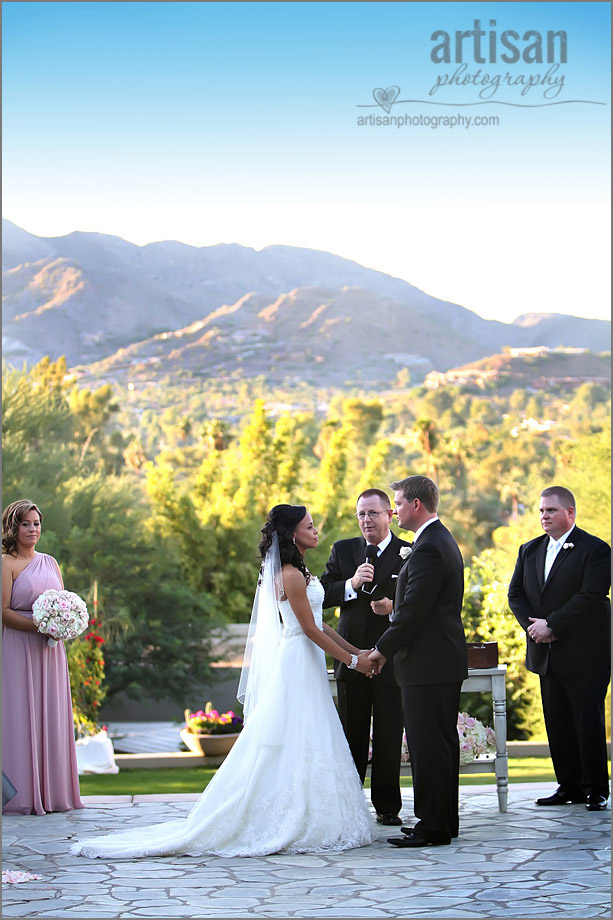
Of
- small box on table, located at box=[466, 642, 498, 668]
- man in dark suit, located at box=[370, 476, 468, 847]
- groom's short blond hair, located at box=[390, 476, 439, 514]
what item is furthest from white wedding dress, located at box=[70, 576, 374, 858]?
small box on table, located at box=[466, 642, 498, 668]

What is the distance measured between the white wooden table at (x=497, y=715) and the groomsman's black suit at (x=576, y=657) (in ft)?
0.86

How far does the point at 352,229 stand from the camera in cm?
5828

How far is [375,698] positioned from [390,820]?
651 millimetres

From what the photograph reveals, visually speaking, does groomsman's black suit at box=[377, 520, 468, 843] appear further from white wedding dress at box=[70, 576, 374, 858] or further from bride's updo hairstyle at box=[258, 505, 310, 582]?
bride's updo hairstyle at box=[258, 505, 310, 582]

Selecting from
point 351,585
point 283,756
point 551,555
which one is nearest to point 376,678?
point 351,585

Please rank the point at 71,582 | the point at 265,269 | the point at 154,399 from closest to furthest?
1. the point at 71,582
2. the point at 154,399
3. the point at 265,269

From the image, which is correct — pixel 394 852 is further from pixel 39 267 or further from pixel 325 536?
pixel 39 267

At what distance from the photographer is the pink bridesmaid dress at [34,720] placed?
6.31m


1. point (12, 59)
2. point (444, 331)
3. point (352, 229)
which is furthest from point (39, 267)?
point (444, 331)

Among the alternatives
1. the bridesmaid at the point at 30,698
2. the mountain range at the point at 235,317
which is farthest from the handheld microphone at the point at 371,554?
the mountain range at the point at 235,317

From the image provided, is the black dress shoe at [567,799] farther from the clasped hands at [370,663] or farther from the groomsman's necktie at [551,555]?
the clasped hands at [370,663]

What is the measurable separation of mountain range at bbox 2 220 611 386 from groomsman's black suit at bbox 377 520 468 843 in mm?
50423

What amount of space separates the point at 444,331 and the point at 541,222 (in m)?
7.78

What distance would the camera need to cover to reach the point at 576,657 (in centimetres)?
593
